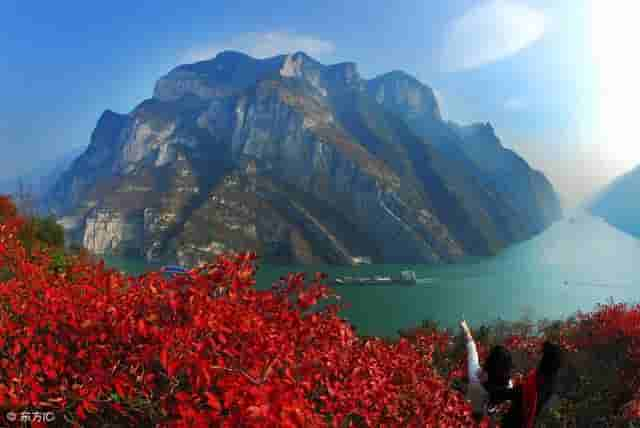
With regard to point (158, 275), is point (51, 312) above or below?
below

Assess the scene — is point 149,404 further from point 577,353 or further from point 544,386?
point 577,353

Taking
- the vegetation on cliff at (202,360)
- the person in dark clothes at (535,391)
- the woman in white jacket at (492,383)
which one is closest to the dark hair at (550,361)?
the person in dark clothes at (535,391)

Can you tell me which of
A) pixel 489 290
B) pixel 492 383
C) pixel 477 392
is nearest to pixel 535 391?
pixel 492 383

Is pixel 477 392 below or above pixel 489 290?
above

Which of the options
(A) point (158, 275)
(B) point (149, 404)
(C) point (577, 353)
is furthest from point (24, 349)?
(C) point (577, 353)

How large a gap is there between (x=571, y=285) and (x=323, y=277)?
12767cm

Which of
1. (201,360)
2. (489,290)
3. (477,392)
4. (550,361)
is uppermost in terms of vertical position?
(550,361)

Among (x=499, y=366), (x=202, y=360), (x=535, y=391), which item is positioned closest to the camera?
(x=535, y=391)

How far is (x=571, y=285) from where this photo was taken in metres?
116

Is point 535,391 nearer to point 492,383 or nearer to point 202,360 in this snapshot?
point 492,383

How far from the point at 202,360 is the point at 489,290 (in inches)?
4570

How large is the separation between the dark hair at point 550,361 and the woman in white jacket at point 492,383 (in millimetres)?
307

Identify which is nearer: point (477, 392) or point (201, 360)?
point (477, 392)

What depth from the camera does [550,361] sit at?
14.2 ft
